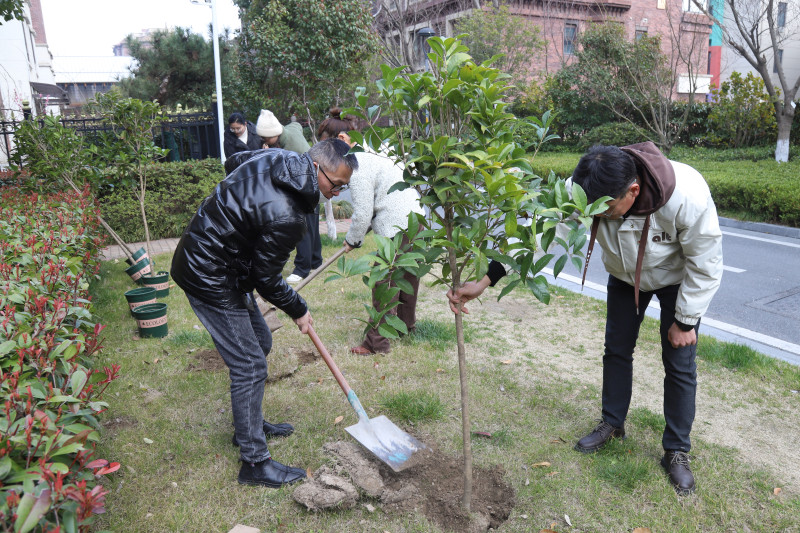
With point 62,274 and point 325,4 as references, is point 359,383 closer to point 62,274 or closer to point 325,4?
point 62,274

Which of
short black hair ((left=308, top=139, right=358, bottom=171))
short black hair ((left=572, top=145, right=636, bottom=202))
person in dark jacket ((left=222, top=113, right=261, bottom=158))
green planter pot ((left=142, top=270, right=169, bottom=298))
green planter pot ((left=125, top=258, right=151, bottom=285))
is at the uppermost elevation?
person in dark jacket ((left=222, top=113, right=261, bottom=158))

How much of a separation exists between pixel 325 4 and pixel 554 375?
9534 millimetres

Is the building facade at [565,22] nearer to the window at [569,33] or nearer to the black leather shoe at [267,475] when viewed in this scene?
the window at [569,33]

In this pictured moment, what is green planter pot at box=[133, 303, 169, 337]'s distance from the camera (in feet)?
15.1

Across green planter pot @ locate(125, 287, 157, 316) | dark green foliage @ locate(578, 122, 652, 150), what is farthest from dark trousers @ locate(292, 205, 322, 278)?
dark green foliage @ locate(578, 122, 652, 150)

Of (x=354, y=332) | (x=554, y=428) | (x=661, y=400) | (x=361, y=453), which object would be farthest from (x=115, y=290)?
(x=661, y=400)

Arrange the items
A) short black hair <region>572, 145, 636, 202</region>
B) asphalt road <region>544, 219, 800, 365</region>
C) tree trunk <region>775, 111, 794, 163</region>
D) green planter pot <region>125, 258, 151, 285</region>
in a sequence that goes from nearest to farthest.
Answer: short black hair <region>572, 145, 636, 202</region> < asphalt road <region>544, 219, 800, 365</region> < green planter pot <region>125, 258, 151, 285</region> < tree trunk <region>775, 111, 794, 163</region>

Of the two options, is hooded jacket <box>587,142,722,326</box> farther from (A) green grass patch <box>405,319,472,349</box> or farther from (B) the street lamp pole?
(B) the street lamp pole

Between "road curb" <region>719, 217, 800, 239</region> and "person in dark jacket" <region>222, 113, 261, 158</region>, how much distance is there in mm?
8014

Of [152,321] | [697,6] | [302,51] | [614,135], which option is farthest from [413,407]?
[614,135]

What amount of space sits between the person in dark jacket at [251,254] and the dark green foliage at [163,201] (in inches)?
253

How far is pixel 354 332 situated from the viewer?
15.8ft

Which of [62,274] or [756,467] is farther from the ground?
[62,274]

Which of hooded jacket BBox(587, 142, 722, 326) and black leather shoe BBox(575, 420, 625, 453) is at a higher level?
hooded jacket BBox(587, 142, 722, 326)
